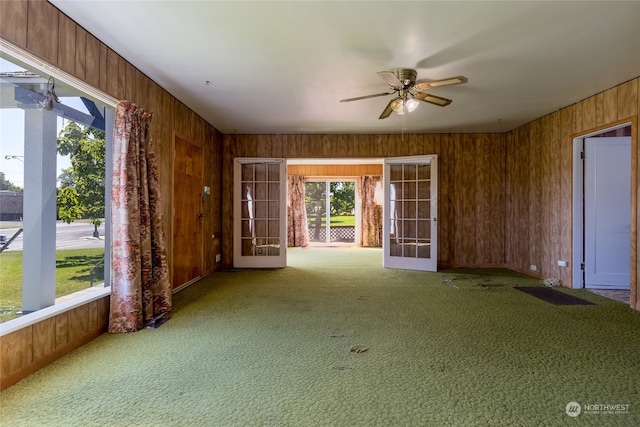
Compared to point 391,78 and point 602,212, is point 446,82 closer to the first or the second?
point 391,78

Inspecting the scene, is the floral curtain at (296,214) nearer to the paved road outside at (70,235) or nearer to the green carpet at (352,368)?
the green carpet at (352,368)

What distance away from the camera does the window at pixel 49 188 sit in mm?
2208

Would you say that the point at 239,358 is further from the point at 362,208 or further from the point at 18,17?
the point at 362,208

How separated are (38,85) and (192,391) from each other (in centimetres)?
237

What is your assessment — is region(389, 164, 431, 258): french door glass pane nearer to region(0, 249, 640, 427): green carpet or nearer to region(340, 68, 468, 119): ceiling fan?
region(0, 249, 640, 427): green carpet

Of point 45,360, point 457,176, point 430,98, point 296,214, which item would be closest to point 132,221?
point 45,360

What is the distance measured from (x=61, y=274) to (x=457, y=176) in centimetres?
589

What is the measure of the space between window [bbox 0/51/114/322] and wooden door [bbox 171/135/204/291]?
Result: 3.96ft

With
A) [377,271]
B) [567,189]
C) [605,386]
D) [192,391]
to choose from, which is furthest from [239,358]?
[567,189]

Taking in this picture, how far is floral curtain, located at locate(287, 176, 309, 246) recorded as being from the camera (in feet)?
31.6

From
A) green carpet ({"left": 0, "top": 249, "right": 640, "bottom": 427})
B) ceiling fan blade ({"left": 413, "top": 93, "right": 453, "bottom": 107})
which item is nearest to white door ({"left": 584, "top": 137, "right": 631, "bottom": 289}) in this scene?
green carpet ({"left": 0, "top": 249, "right": 640, "bottom": 427})

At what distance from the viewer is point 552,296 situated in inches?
159

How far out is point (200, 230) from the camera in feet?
16.7

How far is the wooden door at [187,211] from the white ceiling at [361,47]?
2.63ft
